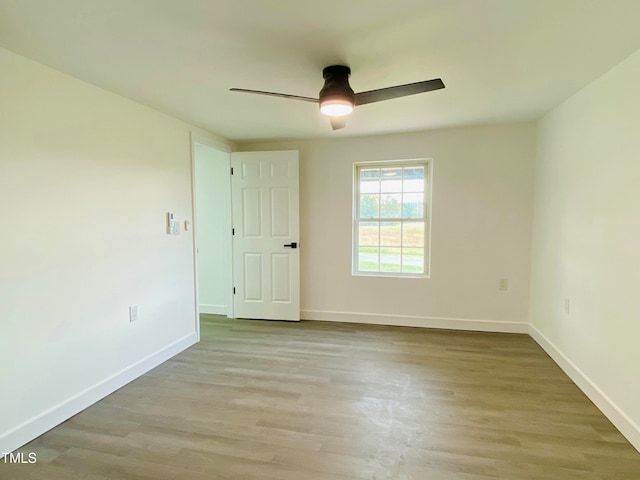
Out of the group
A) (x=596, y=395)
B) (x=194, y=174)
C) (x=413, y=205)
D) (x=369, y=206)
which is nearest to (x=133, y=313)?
(x=194, y=174)

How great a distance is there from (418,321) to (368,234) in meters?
1.19

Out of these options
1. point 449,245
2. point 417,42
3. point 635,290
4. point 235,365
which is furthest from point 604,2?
point 235,365

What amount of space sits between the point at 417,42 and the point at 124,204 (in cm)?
238

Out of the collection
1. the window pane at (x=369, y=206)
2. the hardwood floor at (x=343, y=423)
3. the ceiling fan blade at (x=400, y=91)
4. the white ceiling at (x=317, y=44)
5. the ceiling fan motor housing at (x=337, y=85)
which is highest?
the white ceiling at (x=317, y=44)

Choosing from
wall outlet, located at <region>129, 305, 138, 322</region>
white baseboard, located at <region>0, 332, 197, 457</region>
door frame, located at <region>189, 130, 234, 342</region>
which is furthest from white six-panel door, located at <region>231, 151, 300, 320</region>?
wall outlet, located at <region>129, 305, 138, 322</region>

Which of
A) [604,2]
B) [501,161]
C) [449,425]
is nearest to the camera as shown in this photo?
[604,2]

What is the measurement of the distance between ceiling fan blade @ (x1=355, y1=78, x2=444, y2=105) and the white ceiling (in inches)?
7.9

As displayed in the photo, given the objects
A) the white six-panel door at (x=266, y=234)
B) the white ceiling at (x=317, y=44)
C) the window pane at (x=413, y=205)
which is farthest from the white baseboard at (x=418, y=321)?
the white ceiling at (x=317, y=44)

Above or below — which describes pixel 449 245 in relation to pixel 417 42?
below

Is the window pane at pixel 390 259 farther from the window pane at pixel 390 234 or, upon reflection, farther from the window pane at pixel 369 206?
the window pane at pixel 369 206

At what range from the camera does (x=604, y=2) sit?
1506 mm

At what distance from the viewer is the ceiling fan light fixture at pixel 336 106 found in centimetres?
202

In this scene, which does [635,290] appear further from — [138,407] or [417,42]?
[138,407]

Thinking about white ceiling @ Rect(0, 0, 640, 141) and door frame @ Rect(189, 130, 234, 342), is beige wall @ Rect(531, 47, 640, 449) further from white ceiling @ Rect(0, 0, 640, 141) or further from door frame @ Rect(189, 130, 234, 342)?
door frame @ Rect(189, 130, 234, 342)
